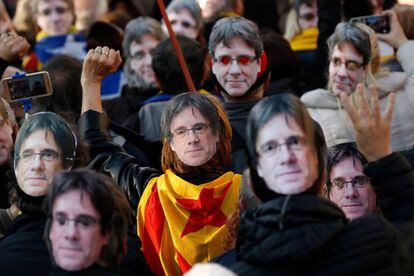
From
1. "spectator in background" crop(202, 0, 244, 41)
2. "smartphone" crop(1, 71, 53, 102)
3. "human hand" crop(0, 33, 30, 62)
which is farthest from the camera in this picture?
"spectator in background" crop(202, 0, 244, 41)

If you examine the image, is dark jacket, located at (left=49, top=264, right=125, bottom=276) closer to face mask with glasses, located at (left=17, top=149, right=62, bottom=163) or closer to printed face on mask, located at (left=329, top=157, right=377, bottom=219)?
face mask with glasses, located at (left=17, top=149, right=62, bottom=163)

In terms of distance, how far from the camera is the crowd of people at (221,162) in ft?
13.3

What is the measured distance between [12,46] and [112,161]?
1264 millimetres

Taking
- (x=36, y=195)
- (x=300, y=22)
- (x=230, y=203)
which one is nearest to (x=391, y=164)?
(x=230, y=203)

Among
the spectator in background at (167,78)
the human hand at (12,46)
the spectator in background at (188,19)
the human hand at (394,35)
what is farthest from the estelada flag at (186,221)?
the spectator in background at (188,19)

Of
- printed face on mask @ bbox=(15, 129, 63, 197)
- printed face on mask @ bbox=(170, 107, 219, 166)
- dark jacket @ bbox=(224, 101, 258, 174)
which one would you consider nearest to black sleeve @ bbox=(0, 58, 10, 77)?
dark jacket @ bbox=(224, 101, 258, 174)

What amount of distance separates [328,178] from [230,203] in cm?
49

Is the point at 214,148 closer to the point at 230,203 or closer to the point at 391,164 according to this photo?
the point at 230,203

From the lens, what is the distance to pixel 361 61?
6.07 m

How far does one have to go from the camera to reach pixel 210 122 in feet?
16.6

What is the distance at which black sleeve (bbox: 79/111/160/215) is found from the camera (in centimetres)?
528

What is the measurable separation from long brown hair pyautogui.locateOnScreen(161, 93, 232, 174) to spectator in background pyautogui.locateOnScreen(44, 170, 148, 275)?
0.81m

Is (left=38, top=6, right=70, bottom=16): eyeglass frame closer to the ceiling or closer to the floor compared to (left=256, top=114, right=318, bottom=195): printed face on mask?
closer to the ceiling

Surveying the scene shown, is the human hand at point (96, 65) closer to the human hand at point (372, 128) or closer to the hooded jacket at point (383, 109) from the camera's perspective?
the hooded jacket at point (383, 109)
